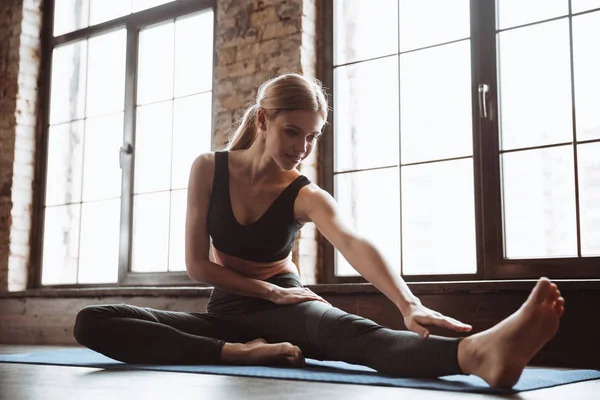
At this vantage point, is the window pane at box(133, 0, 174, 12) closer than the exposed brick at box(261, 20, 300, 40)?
No

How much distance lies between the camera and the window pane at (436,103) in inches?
142

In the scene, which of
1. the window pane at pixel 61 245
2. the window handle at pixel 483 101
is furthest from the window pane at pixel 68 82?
the window handle at pixel 483 101

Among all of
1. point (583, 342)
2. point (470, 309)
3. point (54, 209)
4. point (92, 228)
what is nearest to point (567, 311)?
point (583, 342)

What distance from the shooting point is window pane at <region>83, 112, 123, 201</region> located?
200 inches

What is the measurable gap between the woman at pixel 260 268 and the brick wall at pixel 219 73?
118 centimetres

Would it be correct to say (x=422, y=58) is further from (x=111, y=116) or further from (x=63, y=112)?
(x=63, y=112)

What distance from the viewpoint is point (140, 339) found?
2514 millimetres

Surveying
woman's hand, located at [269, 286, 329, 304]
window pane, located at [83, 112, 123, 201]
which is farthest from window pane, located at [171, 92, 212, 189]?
woman's hand, located at [269, 286, 329, 304]

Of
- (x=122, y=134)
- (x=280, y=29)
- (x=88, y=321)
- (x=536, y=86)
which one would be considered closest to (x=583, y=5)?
(x=536, y=86)

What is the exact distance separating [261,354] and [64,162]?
343 cm

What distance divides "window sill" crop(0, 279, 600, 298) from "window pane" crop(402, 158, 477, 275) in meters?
0.28

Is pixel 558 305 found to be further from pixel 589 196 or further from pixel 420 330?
pixel 589 196

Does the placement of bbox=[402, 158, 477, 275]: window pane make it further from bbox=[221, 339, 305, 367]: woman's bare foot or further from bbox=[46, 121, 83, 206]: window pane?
bbox=[46, 121, 83, 206]: window pane

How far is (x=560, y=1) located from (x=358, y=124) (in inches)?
46.2
